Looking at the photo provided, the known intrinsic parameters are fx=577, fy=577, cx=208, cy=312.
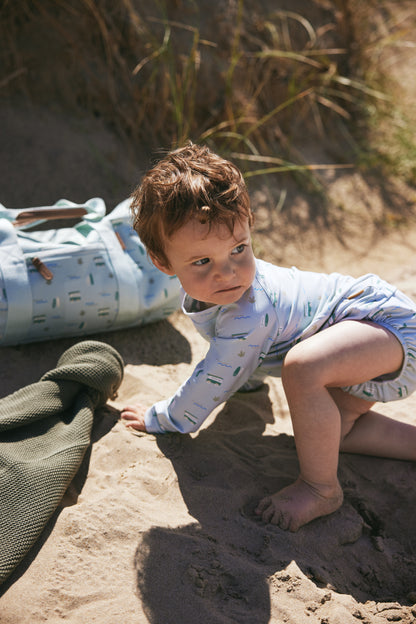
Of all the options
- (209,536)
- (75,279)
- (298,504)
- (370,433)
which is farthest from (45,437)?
(370,433)

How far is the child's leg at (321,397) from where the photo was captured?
6.30ft

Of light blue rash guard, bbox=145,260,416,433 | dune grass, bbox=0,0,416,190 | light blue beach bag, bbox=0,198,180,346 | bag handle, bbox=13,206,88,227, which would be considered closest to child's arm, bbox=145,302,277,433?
light blue rash guard, bbox=145,260,416,433

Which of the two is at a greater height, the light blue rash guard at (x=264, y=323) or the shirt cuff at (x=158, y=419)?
the light blue rash guard at (x=264, y=323)

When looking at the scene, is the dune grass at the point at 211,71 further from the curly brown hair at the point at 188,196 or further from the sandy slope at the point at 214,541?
the sandy slope at the point at 214,541

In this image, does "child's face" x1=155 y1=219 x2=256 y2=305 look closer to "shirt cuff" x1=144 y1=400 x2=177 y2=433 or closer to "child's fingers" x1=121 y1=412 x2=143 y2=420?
"shirt cuff" x1=144 y1=400 x2=177 y2=433

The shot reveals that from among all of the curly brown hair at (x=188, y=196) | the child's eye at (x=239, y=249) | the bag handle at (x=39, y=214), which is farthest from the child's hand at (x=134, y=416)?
the bag handle at (x=39, y=214)

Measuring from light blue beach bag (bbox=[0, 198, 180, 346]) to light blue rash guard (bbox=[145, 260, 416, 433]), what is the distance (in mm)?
616

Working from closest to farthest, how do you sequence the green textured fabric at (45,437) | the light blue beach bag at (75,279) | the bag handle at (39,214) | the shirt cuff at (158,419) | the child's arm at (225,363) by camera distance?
1. the green textured fabric at (45,437)
2. the child's arm at (225,363)
3. the shirt cuff at (158,419)
4. the light blue beach bag at (75,279)
5. the bag handle at (39,214)

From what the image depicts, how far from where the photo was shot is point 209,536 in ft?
6.07

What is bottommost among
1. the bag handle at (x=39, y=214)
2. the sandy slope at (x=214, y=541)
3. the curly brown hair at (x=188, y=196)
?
the sandy slope at (x=214, y=541)

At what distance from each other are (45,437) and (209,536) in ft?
2.30

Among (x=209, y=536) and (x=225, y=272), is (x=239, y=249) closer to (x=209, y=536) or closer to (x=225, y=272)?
(x=225, y=272)

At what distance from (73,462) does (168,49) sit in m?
3.06

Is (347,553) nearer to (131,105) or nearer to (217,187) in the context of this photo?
(217,187)
